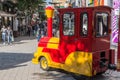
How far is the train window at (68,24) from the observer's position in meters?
10.0

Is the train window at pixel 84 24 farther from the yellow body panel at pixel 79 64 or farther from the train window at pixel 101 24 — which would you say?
the yellow body panel at pixel 79 64

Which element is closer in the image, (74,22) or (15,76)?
(74,22)

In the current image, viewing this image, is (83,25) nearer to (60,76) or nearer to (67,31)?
(67,31)

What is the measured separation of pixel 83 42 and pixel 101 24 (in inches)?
39.2

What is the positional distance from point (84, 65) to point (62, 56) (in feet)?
4.02

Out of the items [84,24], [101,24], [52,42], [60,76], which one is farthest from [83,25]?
[60,76]

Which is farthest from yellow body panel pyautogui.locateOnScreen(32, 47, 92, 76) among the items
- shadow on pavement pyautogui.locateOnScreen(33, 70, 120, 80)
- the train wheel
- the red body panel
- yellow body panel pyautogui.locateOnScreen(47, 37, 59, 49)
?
the train wheel

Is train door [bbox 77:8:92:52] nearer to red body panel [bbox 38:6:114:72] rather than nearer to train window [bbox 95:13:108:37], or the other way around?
red body panel [bbox 38:6:114:72]

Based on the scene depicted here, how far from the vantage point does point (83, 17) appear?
9.74 metres

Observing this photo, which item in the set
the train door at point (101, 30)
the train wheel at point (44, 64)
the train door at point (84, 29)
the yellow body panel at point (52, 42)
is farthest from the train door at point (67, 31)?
the train wheel at point (44, 64)

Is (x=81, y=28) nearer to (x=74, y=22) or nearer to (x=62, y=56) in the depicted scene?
(x=74, y=22)

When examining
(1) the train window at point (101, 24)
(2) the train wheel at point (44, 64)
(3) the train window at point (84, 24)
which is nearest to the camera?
(3) the train window at point (84, 24)

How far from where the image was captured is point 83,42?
9.69 meters

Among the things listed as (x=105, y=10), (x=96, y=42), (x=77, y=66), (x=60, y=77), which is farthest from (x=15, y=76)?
(x=105, y=10)
